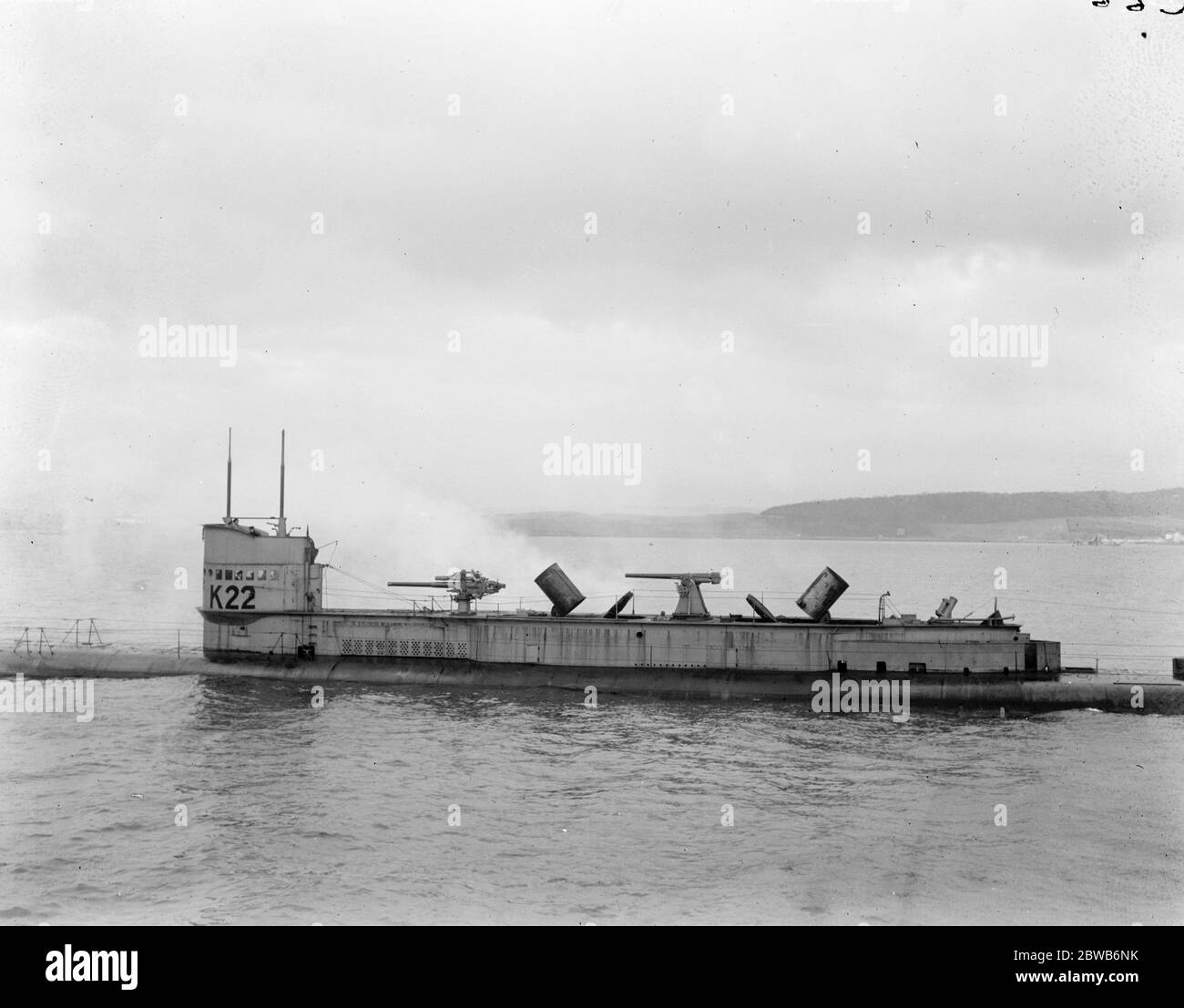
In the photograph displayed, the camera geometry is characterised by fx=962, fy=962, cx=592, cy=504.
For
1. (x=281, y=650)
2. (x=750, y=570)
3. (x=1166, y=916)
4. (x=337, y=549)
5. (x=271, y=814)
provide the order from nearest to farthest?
(x=1166, y=916) → (x=271, y=814) → (x=281, y=650) → (x=337, y=549) → (x=750, y=570)

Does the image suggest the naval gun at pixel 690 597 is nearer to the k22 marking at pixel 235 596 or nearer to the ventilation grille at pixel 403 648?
the ventilation grille at pixel 403 648

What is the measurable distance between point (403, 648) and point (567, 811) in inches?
816

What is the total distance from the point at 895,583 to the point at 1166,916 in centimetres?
13130

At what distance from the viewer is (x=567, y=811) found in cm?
2795

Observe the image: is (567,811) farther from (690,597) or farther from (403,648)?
(403,648)

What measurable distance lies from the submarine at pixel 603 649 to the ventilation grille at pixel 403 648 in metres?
0.06

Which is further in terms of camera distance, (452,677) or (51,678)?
(51,678)

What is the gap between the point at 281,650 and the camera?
4712 cm

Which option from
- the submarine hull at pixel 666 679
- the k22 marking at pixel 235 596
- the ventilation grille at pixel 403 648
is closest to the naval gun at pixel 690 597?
the submarine hull at pixel 666 679

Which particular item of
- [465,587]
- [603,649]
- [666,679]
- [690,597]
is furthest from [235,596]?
[690,597]
